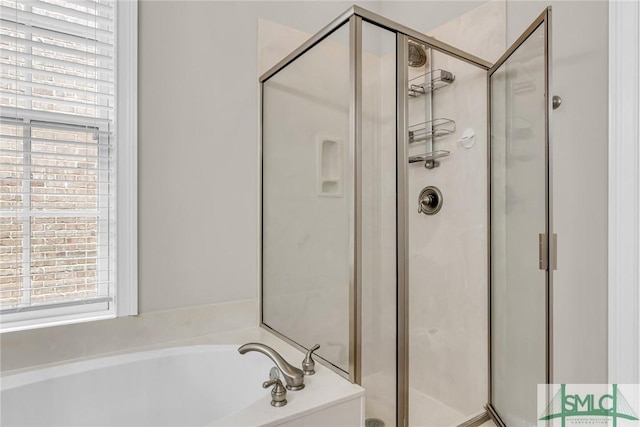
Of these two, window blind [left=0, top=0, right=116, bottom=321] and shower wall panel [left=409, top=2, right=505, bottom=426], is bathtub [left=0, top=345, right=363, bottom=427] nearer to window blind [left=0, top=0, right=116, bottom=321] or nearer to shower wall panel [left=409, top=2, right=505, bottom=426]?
window blind [left=0, top=0, right=116, bottom=321]

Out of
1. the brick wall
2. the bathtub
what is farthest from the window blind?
the bathtub

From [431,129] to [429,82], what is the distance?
6.9 inches

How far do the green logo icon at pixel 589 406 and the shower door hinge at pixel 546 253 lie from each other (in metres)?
0.44

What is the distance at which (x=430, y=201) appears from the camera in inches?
55.7

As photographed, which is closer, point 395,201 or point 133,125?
point 395,201

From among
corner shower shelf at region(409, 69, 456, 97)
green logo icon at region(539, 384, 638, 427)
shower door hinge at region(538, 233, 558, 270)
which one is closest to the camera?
shower door hinge at region(538, 233, 558, 270)

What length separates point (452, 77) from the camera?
4.97 feet

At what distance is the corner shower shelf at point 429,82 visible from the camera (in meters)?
1.31

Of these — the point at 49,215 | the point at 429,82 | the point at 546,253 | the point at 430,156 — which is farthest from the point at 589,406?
the point at 49,215

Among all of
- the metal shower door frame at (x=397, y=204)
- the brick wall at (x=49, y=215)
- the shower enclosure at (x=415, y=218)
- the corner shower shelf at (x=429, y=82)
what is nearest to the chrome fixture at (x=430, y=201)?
the shower enclosure at (x=415, y=218)

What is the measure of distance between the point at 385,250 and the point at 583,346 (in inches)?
31.3

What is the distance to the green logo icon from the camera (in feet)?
3.96
